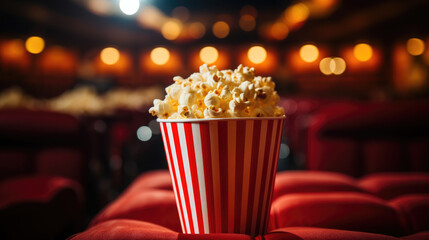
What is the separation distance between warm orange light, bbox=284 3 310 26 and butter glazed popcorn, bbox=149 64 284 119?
10226 mm

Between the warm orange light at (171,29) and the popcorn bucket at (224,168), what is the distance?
1166cm

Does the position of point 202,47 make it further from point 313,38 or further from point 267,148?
point 267,148

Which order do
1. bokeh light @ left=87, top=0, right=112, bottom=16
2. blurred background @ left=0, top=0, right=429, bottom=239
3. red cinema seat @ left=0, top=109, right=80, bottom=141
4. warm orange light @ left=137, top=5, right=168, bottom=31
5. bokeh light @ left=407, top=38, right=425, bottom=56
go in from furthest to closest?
warm orange light @ left=137, top=5, right=168, bottom=31 → bokeh light @ left=407, top=38, right=425, bottom=56 → bokeh light @ left=87, top=0, right=112, bottom=16 → blurred background @ left=0, top=0, right=429, bottom=239 → red cinema seat @ left=0, top=109, right=80, bottom=141

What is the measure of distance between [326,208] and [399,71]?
11544 mm

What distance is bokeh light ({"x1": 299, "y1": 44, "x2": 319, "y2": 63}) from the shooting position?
1198 centimetres

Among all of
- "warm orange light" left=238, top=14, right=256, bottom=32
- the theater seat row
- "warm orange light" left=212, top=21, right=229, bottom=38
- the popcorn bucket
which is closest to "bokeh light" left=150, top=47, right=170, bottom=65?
"warm orange light" left=212, top=21, right=229, bottom=38

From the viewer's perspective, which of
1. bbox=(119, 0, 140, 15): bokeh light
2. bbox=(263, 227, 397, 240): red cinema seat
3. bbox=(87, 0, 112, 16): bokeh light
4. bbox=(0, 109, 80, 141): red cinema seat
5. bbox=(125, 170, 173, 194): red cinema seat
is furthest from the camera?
bbox=(87, 0, 112, 16): bokeh light

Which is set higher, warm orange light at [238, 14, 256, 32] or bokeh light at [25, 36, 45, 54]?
warm orange light at [238, 14, 256, 32]

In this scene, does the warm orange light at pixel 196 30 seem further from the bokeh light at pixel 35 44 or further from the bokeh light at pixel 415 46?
the bokeh light at pixel 415 46

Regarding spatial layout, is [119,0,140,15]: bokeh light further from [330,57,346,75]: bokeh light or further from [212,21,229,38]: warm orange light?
[330,57,346,75]: bokeh light

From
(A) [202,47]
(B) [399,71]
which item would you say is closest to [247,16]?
(A) [202,47]

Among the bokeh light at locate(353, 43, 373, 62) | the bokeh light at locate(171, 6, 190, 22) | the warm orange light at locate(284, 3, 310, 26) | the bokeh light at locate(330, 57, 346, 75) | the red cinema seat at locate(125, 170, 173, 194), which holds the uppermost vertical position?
the bokeh light at locate(171, 6, 190, 22)

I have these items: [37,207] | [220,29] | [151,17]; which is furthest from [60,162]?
[220,29]

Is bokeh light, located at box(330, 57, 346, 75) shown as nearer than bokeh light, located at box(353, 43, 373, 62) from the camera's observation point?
No
